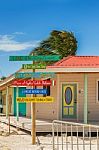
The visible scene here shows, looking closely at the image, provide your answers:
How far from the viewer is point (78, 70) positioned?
19234mm

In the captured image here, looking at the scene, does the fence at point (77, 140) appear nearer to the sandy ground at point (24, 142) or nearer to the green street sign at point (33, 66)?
the sandy ground at point (24, 142)

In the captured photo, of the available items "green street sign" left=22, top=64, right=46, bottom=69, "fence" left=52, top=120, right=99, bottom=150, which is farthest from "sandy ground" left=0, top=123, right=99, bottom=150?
"green street sign" left=22, top=64, right=46, bottom=69

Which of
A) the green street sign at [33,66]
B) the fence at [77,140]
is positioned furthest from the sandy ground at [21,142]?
the green street sign at [33,66]

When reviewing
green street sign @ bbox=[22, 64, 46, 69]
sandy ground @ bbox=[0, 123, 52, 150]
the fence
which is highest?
green street sign @ bbox=[22, 64, 46, 69]

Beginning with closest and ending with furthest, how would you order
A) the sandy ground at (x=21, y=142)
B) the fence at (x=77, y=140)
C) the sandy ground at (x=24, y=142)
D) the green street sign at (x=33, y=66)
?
A: the fence at (x=77, y=140) < the sandy ground at (x=24, y=142) < the sandy ground at (x=21, y=142) < the green street sign at (x=33, y=66)

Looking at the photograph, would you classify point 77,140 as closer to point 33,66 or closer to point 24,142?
point 33,66

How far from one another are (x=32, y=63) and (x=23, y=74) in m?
0.54

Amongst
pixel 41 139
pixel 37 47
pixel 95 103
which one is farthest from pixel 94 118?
pixel 37 47

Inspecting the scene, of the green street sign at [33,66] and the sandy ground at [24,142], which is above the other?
the green street sign at [33,66]

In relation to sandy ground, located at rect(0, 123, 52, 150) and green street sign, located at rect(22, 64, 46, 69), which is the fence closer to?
sandy ground, located at rect(0, 123, 52, 150)

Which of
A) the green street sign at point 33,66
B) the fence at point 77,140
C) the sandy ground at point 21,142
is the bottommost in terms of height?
the sandy ground at point 21,142

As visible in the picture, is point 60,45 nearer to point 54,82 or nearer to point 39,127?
point 54,82

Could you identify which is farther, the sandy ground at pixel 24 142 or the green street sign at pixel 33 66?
the green street sign at pixel 33 66

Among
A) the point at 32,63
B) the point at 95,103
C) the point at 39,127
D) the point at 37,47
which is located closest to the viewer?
the point at 32,63
